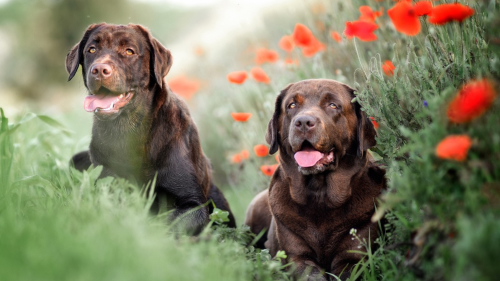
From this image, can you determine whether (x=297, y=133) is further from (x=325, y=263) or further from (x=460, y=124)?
(x=460, y=124)

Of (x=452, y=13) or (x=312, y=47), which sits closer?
(x=452, y=13)

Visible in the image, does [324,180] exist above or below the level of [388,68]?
below

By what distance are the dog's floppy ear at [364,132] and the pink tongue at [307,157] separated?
307 millimetres

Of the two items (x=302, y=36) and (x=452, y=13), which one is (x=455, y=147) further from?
(x=302, y=36)

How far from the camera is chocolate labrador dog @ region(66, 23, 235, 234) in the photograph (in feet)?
12.2

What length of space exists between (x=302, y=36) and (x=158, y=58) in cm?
137

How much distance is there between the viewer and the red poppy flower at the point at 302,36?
175 inches

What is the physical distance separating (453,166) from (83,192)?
2181 mm

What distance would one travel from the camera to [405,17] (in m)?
2.99

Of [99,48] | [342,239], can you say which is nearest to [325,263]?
[342,239]

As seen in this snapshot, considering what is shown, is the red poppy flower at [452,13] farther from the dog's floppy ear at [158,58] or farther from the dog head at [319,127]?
the dog's floppy ear at [158,58]

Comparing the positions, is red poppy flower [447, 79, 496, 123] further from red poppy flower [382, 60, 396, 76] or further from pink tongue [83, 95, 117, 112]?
pink tongue [83, 95, 117, 112]

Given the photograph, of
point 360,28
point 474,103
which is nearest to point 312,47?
point 360,28

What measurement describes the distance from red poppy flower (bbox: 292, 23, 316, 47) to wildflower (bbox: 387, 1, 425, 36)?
4.87 feet
